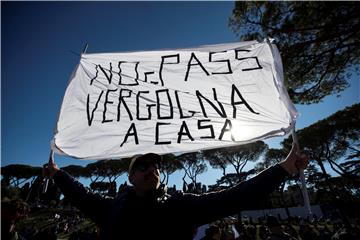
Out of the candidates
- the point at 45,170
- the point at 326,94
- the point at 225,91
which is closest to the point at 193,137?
the point at 225,91

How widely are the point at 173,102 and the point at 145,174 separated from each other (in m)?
1.09

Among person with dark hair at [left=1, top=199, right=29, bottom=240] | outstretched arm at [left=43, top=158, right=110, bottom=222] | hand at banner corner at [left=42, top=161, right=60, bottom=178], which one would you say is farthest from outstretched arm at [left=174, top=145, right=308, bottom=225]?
person with dark hair at [left=1, top=199, right=29, bottom=240]

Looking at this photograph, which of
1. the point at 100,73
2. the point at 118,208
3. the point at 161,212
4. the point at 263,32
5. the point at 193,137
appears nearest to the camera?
the point at 161,212

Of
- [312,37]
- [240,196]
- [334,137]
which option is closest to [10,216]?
[240,196]

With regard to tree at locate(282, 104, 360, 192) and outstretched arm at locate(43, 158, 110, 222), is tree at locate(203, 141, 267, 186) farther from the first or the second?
outstretched arm at locate(43, 158, 110, 222)

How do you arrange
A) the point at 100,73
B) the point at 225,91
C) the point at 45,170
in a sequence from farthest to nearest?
the point at 100,73, the point at 225,91, the point at 45,170

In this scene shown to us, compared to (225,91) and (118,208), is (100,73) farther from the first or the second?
(118,208)

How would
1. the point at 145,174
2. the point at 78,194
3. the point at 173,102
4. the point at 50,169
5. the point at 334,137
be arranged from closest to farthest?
1. the point at 145,174
2. the point at 78,194
3. the point at 50,169
4. the point at 173,102
5. the point at 334,137

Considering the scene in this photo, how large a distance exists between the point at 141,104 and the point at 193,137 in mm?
677

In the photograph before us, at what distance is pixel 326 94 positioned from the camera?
8148 mm

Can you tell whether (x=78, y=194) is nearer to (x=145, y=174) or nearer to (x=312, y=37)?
(x=145, y=174)

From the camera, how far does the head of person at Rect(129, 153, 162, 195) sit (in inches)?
62.9

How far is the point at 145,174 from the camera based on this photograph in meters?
1.64

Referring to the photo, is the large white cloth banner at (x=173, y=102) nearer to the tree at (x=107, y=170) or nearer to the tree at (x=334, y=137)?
the tree at (x=334, y=137)
